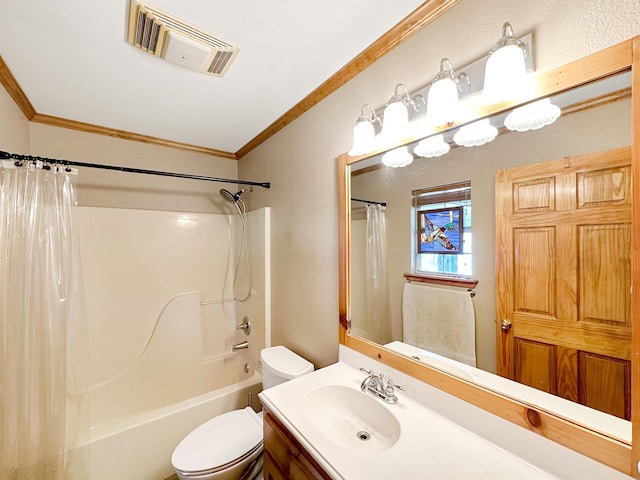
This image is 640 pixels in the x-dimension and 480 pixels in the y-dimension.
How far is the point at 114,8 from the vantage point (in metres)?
1.00

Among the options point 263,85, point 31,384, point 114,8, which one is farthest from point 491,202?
point 31,384

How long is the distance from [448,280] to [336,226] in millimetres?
645

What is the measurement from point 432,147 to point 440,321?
2.21 feet

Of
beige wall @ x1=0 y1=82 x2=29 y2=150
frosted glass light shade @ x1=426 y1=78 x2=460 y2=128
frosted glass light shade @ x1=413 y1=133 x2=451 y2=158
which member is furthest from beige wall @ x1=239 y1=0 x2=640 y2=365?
beige wall @ x1=0 y1=82 x2=29 y2=150

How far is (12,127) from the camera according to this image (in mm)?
1543

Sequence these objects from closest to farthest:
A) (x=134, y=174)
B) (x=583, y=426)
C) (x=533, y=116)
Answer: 1. (x=583, y=426)
2. (x=533, y=116)
3. (x=134, y=174)

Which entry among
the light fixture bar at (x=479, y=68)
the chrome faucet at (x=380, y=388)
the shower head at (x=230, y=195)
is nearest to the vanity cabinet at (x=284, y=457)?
the chrome faucet at (x=380, y=388)

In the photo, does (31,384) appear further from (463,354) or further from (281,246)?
(463,354)

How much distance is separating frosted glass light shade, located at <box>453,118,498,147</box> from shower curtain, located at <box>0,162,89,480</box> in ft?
6.55

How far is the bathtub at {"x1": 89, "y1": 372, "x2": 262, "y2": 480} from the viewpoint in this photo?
154cm

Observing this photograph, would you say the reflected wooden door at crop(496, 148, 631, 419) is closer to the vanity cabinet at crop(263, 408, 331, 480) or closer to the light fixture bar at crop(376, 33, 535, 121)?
the light fixture bar at crop(376, 33, 535, 121)

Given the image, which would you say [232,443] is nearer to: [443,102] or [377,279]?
[377,279]

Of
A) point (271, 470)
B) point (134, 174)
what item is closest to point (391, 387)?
point (271, 470)

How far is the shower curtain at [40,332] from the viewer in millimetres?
1320
